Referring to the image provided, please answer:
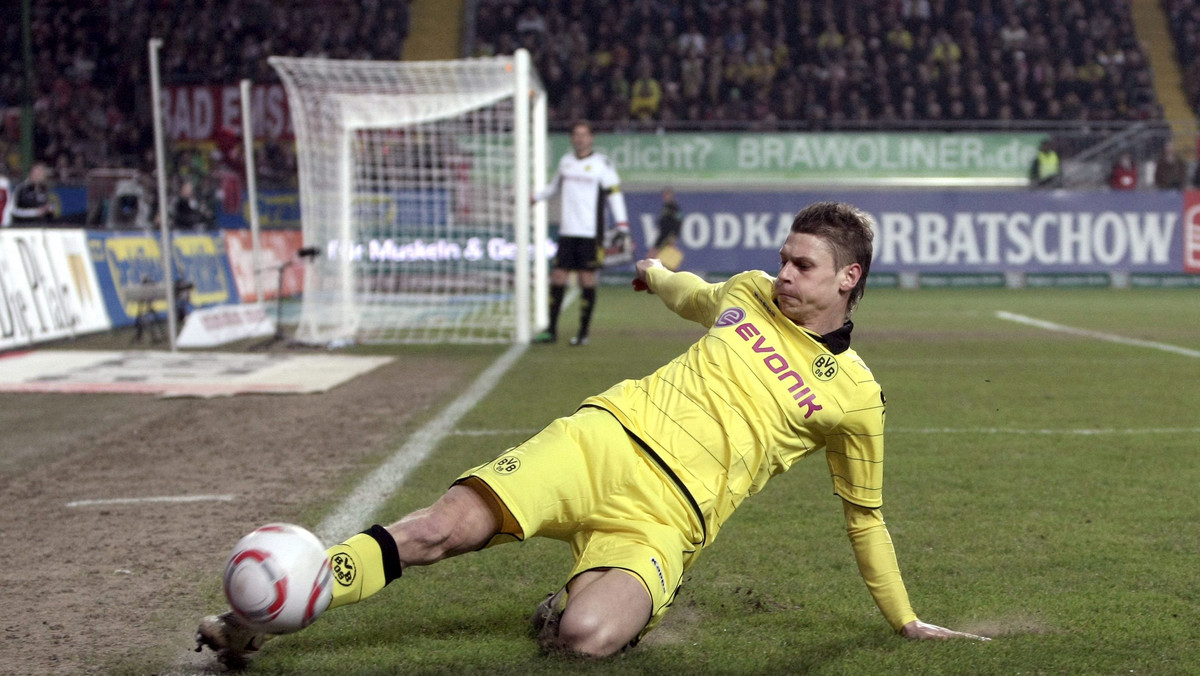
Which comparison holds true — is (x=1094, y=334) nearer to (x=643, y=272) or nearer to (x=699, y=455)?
(x=643, y=272)

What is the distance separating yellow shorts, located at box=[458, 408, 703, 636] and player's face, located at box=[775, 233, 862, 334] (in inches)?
22.9

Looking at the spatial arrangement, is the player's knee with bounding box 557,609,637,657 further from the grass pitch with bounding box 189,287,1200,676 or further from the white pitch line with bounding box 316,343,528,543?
the white pitch line with bounding box 316,343,528,543

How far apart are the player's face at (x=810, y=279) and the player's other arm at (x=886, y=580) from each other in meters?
0.56

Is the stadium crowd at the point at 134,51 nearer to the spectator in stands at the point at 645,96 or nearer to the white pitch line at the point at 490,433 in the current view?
A: the spectator in stands at the point at 645,96

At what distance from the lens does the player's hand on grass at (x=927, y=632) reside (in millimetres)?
3238

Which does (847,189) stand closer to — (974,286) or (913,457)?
(974,286)

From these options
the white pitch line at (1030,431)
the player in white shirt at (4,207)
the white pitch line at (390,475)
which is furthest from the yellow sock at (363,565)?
the player in white shirt at (4,207)

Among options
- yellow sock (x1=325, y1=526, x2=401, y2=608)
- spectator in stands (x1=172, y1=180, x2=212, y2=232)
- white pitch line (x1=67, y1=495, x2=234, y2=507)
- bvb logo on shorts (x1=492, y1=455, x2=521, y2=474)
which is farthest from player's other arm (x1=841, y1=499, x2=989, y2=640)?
spectator in stands (x1=172, y1=180, x2=212, y2=232)

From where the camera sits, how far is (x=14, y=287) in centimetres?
1127

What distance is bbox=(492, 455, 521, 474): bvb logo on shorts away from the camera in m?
2.98

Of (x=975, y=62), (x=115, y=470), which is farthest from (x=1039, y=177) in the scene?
(x=115, y=470)

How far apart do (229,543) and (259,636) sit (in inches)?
60.1

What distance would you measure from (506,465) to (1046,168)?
854 inches

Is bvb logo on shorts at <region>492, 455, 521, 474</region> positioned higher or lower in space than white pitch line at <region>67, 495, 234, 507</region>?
higher
